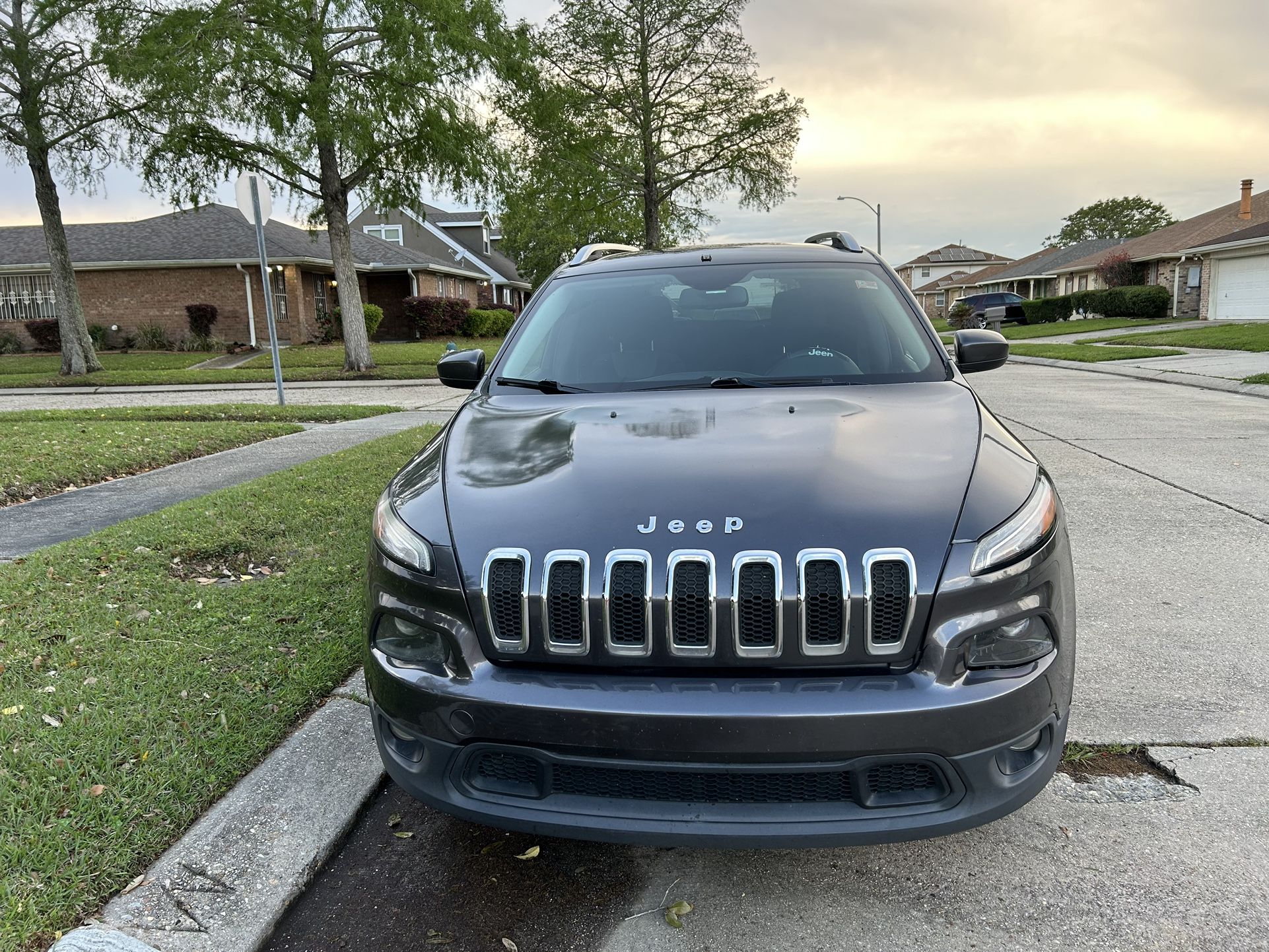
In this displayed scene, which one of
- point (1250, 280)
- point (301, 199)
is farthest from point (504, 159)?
point (1250, 280)

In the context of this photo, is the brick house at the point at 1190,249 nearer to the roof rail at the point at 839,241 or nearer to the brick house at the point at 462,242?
the brick house at the point at 462,242

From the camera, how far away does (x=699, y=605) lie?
2.00m

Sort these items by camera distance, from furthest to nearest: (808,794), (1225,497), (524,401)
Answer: (1225,497) → (524,401) → (808,794)

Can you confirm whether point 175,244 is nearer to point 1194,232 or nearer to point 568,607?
point 568,607

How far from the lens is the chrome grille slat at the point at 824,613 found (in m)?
1.98

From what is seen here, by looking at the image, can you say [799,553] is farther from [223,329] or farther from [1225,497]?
[223,329]

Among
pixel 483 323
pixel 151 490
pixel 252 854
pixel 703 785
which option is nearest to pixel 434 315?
pixel 483 323

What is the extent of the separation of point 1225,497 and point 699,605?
5649mm

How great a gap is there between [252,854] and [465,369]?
2008 mm

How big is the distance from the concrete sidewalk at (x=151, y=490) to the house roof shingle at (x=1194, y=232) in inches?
1459

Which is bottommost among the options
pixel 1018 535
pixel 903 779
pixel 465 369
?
pixel 903 779

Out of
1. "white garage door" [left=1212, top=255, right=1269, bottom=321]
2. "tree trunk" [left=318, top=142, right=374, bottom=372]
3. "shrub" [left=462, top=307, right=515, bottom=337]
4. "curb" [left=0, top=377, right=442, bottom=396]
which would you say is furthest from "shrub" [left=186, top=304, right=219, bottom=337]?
"white garage door" [left=1212, top=255, right=1269, bottom=321]

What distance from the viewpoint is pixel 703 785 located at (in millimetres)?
2012

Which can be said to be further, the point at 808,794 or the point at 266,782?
the point at 266,782
